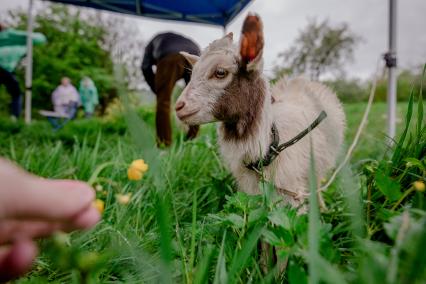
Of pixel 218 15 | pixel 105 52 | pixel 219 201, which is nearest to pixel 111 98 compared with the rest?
pixel 105 52

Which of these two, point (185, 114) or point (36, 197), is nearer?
point (36, 197)

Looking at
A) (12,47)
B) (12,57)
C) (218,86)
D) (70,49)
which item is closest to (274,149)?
(218,86)

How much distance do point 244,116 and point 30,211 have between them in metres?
0.93

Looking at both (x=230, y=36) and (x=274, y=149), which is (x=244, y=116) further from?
(x=230, y=36)

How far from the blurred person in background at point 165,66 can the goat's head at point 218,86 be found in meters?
1.81

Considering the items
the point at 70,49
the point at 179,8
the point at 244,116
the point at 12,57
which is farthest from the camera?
the point at 70,49

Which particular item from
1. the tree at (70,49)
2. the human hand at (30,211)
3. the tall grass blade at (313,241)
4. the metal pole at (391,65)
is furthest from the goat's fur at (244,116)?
the tree at (70,49)

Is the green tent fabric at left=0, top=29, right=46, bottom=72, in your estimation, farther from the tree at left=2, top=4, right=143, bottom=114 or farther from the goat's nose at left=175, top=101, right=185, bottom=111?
the tree at left=2, top=4, right=143, bottom=114

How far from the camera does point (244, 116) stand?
127 cm

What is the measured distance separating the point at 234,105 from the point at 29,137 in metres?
3.44

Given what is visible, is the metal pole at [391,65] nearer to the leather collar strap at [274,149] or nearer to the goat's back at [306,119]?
the goat's back at [306,119]

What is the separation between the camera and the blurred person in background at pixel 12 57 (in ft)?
19.1

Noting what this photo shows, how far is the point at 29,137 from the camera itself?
3945mm

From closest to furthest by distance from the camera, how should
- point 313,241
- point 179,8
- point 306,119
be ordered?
point 313,241
point 306,119
point 179,8
